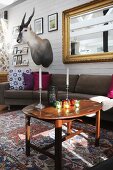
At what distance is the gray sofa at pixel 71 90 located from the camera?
11.6 ft

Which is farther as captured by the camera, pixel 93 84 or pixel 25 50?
pixel 25 50

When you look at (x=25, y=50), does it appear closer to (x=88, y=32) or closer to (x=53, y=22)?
(x=53, y=22)

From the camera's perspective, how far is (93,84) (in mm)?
3672

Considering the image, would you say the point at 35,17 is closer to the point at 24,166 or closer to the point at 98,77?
the point at 98,77

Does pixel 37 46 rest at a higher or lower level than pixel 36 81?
higher

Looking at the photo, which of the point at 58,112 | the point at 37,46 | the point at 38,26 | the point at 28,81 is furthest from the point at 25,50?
the point at 58,112

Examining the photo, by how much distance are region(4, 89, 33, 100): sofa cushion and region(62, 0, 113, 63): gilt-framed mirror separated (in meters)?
1.13

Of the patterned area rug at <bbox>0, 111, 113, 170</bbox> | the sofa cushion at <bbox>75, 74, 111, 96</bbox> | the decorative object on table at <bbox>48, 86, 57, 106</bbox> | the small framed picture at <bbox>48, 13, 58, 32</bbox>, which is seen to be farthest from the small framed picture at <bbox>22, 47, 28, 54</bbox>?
the decorative object on table at <bbox>48, 86, 57, 106</bbox>

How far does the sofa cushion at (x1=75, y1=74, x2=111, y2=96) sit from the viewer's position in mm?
3520

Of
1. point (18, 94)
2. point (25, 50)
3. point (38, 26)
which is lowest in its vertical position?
point (18, 94)

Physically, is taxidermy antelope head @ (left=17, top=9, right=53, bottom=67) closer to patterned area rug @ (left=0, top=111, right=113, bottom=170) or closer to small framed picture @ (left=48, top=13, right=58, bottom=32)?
small framed picture @ (left=48, top=13, right=58, bottom=32)

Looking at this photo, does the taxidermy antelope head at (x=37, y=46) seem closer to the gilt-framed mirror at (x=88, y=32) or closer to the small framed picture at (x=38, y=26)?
the small framed picture at (x=38, y=26)

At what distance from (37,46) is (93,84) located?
1957 millimetres

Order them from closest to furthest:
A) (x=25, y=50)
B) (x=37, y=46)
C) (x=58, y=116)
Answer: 1. (x=58, y=116)
2. (x=37, y=46)
3. (x=25, y=50)
